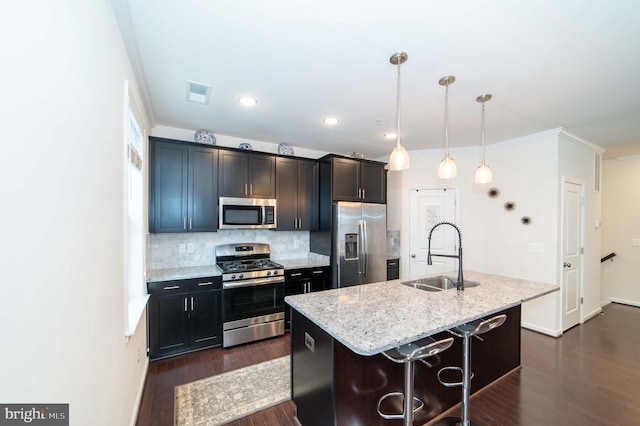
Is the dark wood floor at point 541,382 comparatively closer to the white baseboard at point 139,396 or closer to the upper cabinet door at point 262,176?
the white baseboard at point 139,396

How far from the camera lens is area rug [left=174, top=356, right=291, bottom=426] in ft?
6.77

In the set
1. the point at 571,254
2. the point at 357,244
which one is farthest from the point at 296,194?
the point at 571,254

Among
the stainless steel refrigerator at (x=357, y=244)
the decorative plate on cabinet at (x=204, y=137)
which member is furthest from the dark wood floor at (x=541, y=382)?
the decorative plate on cabinet at (x=204, y=137)

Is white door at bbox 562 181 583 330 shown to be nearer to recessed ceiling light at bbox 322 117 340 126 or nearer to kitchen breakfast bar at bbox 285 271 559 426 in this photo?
kitchen breakfast bar at bbox 285 271 559 426

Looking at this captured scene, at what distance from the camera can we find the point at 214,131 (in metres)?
3.62

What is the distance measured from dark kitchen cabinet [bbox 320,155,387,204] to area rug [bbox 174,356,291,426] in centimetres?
238

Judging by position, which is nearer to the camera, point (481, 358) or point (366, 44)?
point (366, 44)

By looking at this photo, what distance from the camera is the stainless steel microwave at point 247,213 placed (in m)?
3.47

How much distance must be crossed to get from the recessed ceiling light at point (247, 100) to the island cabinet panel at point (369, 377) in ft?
6.81

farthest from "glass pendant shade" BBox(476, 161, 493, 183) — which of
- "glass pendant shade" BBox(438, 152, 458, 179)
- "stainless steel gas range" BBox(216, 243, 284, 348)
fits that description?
"stainless steel gas range" BBox(216, 243, 284, 348)

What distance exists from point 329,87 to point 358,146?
2097 mm

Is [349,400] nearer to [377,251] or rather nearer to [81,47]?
[81,47]

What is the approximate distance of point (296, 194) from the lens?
400cm

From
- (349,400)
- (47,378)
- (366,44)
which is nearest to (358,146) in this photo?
(366,44)
